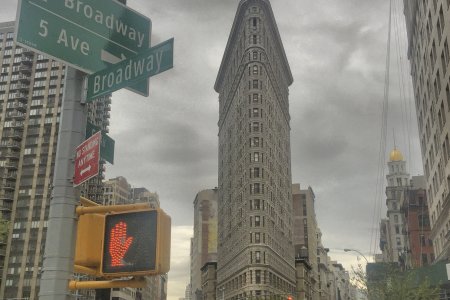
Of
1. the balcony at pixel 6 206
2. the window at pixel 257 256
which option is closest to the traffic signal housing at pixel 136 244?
the window at pixel 257 256

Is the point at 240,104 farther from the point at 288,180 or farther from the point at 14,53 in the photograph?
the point at 14,53

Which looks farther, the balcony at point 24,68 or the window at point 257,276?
the balcony at point 24,68

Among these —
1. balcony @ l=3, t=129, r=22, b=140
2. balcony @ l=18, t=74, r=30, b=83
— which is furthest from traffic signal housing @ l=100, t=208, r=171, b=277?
balcony @ l=18, t=74, r=30, b=83

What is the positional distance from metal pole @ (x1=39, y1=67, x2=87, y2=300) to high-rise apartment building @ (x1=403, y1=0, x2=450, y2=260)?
43718 mm

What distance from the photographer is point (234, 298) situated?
118 m

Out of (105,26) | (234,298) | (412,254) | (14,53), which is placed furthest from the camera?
(14,53)

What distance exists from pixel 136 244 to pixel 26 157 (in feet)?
418

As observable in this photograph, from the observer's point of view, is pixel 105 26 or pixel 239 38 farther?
pixel 239 38

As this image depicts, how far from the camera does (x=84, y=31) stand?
712cm

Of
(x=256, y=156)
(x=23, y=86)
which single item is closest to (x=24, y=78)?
(x=23, y=86)

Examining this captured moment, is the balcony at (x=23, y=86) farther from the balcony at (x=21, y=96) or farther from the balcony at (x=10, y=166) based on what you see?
the balcony at (x=10, y=166)

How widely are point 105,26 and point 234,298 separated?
116m

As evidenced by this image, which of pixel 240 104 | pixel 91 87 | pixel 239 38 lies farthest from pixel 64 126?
pixel 239 38

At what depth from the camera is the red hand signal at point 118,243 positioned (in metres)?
5.57
